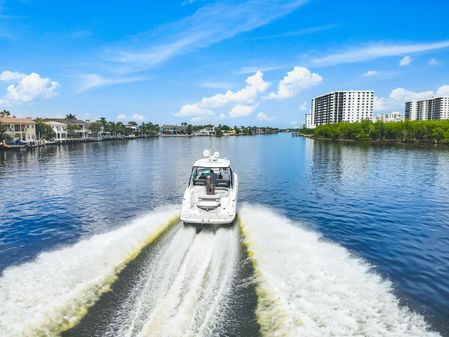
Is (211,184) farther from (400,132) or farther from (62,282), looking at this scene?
(400,132)

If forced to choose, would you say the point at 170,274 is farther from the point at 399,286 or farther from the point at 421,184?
the point at 421,184

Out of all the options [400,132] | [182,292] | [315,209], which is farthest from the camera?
[400,132]

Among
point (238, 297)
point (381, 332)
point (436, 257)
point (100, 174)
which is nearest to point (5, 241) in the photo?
point (238, 297)

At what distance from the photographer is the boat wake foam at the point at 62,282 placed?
28.5ft

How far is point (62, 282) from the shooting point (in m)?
10.6

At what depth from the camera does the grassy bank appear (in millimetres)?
110581

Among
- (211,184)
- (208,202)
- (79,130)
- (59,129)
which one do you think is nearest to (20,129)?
(59,129)

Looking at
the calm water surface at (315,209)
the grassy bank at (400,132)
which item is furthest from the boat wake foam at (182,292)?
the grassy bank at (400,132)

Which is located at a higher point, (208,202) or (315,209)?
(208,202)

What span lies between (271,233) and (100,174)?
100 feet

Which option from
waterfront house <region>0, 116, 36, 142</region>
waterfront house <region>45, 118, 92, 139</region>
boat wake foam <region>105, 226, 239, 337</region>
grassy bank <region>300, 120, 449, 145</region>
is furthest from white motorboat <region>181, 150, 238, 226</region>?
waterfront house <region>45, 118, 92, 139</region>

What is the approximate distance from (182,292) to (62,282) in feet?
13.9

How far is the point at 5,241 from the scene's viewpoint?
16234 millimetres

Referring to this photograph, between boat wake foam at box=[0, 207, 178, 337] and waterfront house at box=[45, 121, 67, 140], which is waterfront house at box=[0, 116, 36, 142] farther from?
boat wake foam at box=[0, 207, 178, 337]
